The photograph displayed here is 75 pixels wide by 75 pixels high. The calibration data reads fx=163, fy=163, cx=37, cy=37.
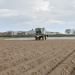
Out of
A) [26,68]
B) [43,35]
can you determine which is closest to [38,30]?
[43,35]

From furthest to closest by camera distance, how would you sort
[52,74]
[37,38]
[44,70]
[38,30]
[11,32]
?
1. [11,32]
2. [37,38]
3. [38,30]
4. [44,70]
5. [52,74]

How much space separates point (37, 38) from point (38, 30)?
2769 mm

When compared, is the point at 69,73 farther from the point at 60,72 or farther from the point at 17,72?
the point at 17,72

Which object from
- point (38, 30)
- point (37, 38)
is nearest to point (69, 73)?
point (38, 30)

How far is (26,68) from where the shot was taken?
21.1 feet

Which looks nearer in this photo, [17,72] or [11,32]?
[17,72]

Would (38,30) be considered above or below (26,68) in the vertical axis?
above

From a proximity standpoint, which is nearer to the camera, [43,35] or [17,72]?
[17,72]

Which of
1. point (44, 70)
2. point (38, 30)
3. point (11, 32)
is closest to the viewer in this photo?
point (44, 70)

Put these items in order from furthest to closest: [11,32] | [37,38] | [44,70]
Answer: [11,32] < [37,38] < [44,70]

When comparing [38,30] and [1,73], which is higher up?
[38,30]

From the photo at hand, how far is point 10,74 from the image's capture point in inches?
220

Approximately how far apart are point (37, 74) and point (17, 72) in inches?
30.1

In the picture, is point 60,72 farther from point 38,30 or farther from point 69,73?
point 38,30
